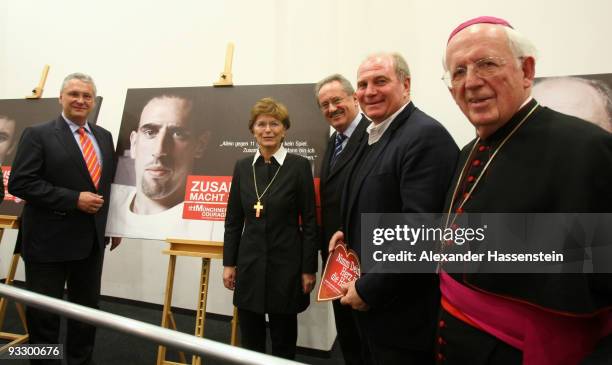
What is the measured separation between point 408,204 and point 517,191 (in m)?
0.37

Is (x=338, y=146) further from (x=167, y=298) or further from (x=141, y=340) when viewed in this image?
(x=141, y=340)

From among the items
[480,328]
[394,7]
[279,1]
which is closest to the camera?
[480,328]

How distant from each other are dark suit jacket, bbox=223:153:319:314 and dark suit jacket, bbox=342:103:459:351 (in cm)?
63

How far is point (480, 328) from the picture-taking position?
2.66ft

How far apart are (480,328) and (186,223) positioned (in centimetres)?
183

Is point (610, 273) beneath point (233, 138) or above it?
beneath

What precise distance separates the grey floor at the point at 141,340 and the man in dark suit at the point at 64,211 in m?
0.31

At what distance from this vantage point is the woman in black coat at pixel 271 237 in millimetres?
1790

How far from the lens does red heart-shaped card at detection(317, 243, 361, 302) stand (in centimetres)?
131

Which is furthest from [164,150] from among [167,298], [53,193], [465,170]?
[465,170]

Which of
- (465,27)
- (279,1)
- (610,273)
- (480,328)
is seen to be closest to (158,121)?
(279,1)

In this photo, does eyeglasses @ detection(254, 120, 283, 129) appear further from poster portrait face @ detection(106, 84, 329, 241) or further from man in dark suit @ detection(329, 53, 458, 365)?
man in dark suit @ detection(329, 53, 458, 365)

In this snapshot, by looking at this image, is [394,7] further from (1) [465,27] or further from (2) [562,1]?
(1) [465,27]

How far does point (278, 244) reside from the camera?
181 cm
